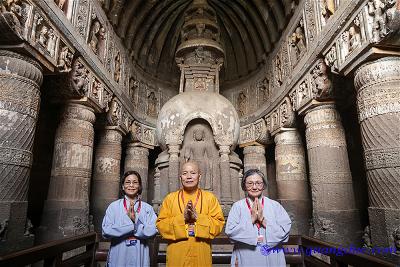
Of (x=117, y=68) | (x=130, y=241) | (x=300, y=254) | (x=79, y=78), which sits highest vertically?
(x=117, y=68)

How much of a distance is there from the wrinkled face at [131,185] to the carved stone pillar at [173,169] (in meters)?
4.21

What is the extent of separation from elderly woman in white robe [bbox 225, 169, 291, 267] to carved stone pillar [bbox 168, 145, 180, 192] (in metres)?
4.62

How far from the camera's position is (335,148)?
6480 millimetres

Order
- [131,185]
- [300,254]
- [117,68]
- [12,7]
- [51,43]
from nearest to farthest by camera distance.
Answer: [131,185] → [300,254] → [12,7] → [51,43] → [117,68]

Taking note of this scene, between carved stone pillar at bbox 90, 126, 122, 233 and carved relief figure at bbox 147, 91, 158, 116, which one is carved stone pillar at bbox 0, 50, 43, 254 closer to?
carved stone pillar at bbox 90, 126, 122, 233

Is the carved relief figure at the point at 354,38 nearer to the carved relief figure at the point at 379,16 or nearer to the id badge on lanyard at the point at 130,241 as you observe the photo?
the carved relief figure at the point at 379,16

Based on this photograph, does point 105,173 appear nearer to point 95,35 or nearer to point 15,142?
point 95,35

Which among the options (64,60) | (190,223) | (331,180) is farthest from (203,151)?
(190,223)

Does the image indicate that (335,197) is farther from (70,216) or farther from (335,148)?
(70,216)

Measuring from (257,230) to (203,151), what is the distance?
522cm

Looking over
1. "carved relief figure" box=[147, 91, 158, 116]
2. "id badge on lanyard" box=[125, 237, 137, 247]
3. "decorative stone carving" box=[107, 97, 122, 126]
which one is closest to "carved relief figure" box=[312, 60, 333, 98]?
"id badge on lanyard" box=[125, 237, 137, 247]

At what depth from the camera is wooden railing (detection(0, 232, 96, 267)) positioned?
246 cm

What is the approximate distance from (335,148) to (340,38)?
2.41m

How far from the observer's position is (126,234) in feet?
9.88
